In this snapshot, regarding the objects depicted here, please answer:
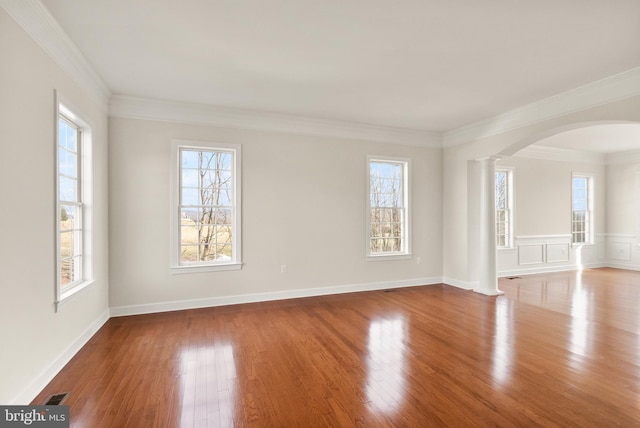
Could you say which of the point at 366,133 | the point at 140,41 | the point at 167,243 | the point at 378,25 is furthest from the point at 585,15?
the point at 167,243

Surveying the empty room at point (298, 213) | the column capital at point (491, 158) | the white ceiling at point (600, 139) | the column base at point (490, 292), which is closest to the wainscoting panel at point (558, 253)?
the empty room at point (298, 213)

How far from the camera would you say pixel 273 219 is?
16.4ft

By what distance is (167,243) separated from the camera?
174 inches

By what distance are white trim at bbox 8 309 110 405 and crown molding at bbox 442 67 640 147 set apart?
20.1 feet

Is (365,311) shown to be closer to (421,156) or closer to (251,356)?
(251,356)

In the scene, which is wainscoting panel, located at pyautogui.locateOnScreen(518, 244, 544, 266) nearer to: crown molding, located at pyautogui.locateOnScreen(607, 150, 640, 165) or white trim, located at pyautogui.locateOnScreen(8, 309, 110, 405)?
crown molding, located at pyautogui.locateOnScreen(607, 150, 640, 165)

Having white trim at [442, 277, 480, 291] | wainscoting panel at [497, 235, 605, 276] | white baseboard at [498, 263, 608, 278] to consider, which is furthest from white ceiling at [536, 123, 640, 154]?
white trim at [442, 277, 480, 291]

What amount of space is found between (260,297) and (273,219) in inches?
48.8

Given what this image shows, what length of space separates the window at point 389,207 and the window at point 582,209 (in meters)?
5.04

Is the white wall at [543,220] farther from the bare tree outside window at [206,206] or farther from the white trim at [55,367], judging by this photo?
the white trim at [55,367]

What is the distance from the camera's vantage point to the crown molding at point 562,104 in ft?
11.3

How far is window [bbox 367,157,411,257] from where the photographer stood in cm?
582

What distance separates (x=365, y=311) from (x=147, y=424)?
9.75 feet

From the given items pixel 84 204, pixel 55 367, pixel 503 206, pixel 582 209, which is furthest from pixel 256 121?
pixel 582 209
